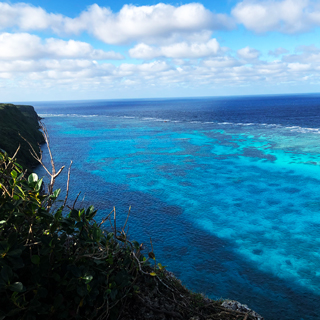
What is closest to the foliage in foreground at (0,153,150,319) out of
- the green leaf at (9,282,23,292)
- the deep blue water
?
the green leaf at (9,282,23,292)

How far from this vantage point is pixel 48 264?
5.98 metres

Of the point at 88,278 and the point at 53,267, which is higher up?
the point at 53,267

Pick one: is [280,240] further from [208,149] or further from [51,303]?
[208,149]

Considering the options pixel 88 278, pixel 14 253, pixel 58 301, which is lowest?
pixel 58 301

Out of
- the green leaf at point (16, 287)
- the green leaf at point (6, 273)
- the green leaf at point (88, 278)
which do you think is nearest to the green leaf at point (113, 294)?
the green leaf at point (88, 278)

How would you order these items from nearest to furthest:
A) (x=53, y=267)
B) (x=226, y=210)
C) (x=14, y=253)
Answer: (x=14, y=253) → (x=53, y=267) → (x=226, y=210)

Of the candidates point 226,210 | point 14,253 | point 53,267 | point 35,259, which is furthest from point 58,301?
point 226,210

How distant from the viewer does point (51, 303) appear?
6.18 m

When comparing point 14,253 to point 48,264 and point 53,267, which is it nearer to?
point 48,264

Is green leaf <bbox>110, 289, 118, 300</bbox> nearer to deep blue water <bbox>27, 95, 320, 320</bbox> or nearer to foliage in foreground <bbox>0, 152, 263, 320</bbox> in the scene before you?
foliage in foreground <bbox>0, 152, 263, 320</bbox>

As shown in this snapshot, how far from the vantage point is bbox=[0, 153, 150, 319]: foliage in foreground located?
5.72m

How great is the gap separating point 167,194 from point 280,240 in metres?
15.8

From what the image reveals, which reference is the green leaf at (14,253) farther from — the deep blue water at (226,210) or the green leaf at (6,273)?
the deep blue water at (226,210)

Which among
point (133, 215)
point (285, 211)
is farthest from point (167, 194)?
point (285, 211)
